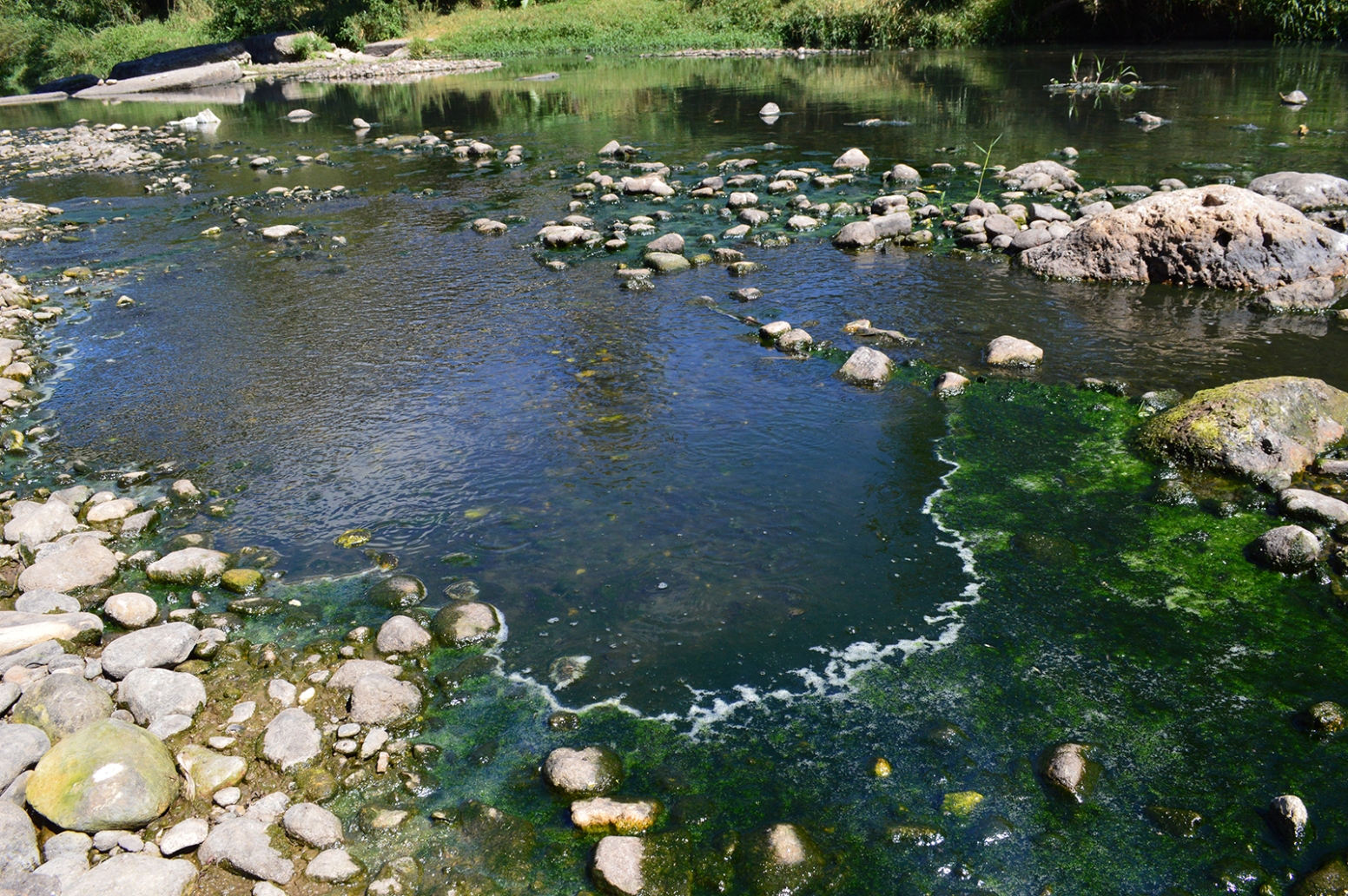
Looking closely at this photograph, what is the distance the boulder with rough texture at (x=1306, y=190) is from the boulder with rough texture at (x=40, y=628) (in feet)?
51.8

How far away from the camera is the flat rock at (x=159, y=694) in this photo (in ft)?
17.2

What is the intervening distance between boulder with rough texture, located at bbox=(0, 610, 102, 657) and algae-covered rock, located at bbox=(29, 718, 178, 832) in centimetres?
136

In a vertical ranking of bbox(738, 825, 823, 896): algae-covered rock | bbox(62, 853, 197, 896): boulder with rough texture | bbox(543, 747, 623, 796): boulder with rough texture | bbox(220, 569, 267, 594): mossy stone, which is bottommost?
bbox(738, 825, 823, 896): algae-covered rock

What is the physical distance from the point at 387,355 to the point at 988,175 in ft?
38.7

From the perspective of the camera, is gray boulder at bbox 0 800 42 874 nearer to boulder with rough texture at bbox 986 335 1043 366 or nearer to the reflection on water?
the reflection on water

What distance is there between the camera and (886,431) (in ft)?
27.6

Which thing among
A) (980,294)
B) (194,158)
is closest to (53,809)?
(980,294)

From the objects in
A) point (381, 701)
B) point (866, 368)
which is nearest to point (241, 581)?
point (381, 701)

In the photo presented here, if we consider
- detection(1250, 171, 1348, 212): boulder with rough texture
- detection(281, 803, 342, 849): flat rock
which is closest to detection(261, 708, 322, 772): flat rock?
detection(281, 803, 342, 849): flat rock

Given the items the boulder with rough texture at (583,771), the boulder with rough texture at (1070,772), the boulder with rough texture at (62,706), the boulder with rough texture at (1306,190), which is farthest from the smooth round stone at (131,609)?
the boulder with rough texture at (1306,190)

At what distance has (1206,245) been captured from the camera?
11.4 m

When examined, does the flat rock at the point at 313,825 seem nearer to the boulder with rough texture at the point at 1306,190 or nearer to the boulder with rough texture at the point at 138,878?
the boulder with rough texture at the point at 138,878

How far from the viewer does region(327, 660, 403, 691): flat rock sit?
5500 mm

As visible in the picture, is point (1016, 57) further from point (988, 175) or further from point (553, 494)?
point (553, 494)
